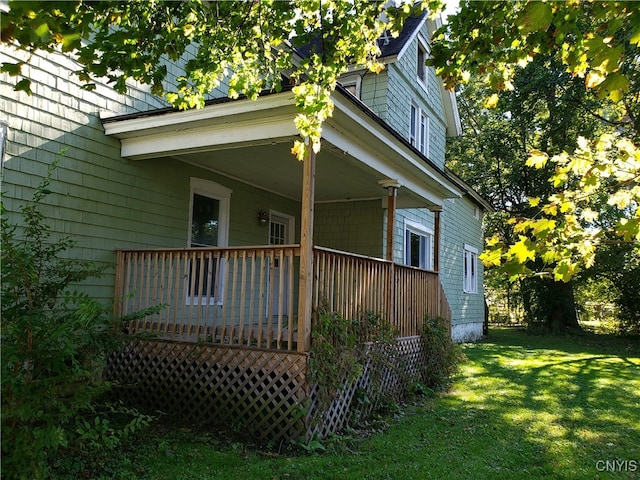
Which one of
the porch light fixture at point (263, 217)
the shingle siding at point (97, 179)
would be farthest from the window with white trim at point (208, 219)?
the porch light fixture at point (263, 217)

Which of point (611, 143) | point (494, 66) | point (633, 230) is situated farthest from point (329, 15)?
point (633, 230)

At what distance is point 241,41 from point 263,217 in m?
4.58

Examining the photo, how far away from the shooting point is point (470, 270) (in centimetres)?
1775

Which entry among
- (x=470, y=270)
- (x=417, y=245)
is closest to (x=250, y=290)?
(x=417, y=245)

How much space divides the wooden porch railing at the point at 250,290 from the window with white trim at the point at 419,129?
5882mm

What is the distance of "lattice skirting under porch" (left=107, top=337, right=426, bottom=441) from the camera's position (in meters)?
5.14

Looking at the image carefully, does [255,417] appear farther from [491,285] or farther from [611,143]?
[491,285]

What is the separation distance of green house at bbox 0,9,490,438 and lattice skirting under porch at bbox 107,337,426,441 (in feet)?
0.06

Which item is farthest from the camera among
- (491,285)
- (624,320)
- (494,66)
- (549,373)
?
(491,285)

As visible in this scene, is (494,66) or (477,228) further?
(477,228)

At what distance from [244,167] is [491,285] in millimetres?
24041

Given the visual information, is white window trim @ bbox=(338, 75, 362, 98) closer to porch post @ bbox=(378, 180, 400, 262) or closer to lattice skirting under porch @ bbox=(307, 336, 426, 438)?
porch post @ bbox=(378, 180, 400, 262)

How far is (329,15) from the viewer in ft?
16.6

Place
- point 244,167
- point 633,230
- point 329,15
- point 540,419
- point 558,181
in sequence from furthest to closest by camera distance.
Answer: point 244,167 → point 540,419 → point 329,15 → point 558,181 → point 633,230
